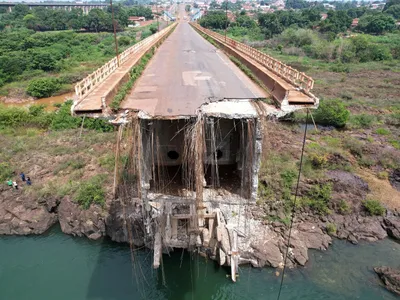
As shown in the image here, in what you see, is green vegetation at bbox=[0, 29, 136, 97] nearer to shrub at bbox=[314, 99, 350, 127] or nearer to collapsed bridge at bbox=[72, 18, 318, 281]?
collapsed bridge at bbox=[72, 18, 318, 281]

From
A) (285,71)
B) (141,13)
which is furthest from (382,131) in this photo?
(141,13)

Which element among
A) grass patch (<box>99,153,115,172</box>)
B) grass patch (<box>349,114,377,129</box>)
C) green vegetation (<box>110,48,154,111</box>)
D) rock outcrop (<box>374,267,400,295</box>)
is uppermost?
green vegetation (<box>110,48,154,111</box>)

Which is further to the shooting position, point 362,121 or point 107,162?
point 362,121

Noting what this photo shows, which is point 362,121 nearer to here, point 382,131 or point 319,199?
point 382,131

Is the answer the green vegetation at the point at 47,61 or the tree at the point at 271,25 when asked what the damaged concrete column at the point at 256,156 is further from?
the tree at the point at 271,25

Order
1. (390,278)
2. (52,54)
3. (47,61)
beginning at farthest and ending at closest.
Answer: (52,54), (47,61), (390,278)

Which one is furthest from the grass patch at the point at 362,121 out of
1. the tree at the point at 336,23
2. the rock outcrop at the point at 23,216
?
the tree at the point at 336,23

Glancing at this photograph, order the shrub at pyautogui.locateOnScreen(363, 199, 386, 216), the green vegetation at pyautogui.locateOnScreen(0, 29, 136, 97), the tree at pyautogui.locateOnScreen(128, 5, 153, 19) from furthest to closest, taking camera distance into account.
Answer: the tree at pyautogui.locateOnScreen(128, 5, 153, 19), the green vegetation at pyautogui.locateOnScreen(0, 29, 136, 97), the shrub at pyautogui.locateOnScreen(363, 199, 386, 216)

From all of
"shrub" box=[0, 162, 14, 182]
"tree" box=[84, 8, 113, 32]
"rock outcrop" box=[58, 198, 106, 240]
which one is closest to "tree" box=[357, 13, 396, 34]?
"tree" box=[84, 8, 113, 32]
